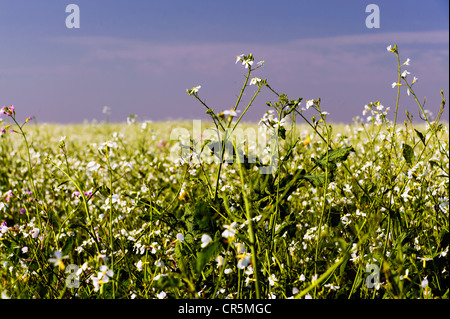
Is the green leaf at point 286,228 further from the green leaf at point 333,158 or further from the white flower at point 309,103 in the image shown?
the white flower at point 309,103

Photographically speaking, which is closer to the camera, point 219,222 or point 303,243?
point 219,222

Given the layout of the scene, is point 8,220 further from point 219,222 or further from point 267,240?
point 267,240

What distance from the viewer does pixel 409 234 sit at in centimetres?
214

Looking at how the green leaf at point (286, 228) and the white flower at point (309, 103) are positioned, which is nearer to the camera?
the green leaf at point (286, 228)

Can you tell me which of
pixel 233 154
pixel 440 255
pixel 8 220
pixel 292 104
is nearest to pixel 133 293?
pixel 233 154

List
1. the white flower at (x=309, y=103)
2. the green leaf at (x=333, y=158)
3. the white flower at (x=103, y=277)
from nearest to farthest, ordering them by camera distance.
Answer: the white flower at (x=103, y=277) → the green leaf at (x=333, y=158) → the white flower at (x=309, y=103)

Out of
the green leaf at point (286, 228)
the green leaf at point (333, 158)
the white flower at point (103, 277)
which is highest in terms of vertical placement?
the green leaf at point (333, 158)

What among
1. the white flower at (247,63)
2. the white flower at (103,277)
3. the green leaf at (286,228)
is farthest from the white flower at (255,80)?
the white flower at (103,277)

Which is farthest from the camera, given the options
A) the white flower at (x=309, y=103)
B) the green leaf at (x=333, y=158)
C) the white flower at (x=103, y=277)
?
the white flower at (x=309, y=103)


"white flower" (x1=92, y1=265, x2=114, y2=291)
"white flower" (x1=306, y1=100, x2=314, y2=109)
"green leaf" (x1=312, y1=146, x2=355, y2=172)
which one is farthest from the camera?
"white flower" (x1=306, y1=100, x2=314, y2=109)

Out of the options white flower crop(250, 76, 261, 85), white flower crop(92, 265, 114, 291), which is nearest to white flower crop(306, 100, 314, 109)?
white flower crop(250, 76, 261, 85)

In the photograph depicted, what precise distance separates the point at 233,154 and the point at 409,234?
3.04 feet

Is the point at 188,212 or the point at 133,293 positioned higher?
the point at 188,212

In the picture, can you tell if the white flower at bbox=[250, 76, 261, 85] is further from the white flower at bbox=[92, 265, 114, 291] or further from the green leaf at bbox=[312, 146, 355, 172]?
the white flower at bbox=[92, 265, 114, 291]
